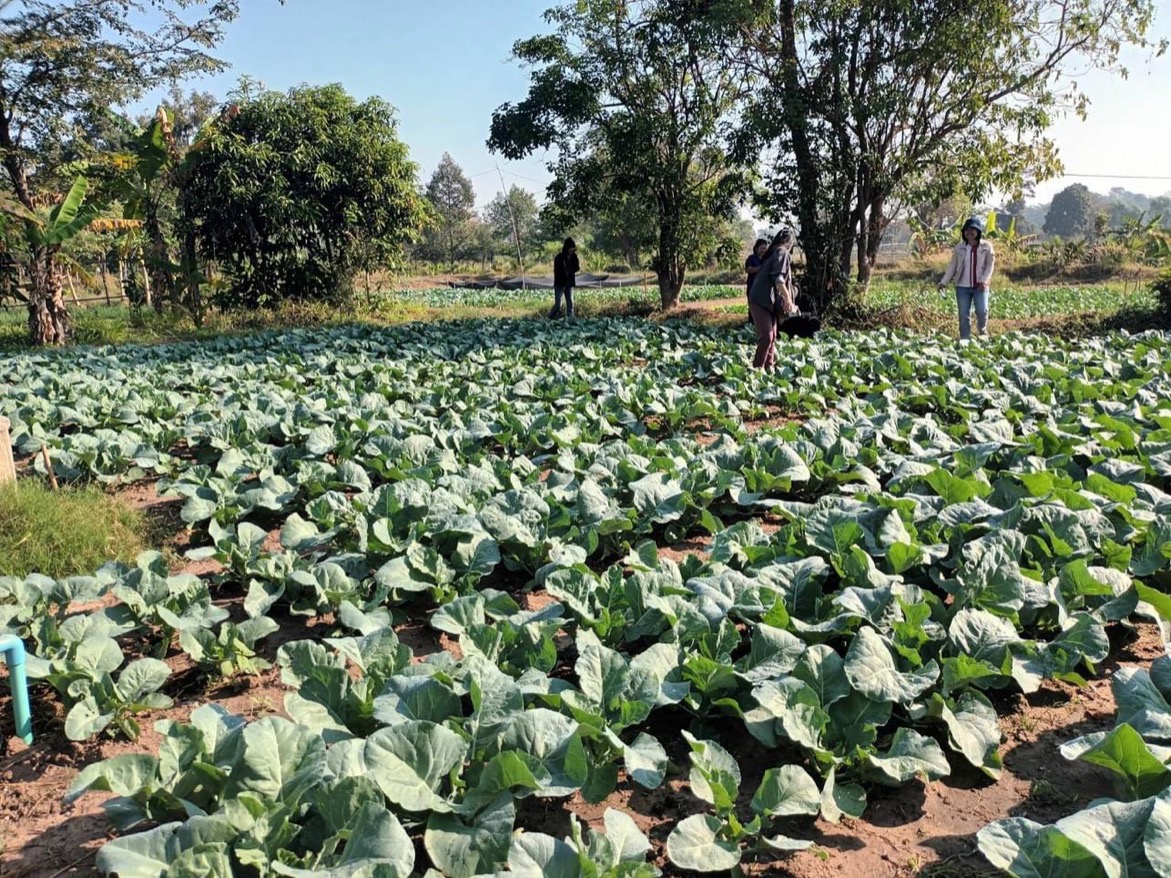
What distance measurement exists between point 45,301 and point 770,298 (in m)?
13.2

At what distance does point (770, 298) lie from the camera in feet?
29.6

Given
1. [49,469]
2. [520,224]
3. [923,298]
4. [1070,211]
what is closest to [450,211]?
[520,224]

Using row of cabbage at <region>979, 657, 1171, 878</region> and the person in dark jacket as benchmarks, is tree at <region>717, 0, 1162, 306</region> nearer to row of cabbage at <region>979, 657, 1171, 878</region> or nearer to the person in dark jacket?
the person in dark jacket

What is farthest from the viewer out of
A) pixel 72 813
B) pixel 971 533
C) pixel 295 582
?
pixel 971 533

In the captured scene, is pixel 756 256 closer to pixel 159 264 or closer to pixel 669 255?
pixel 669 255

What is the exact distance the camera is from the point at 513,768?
197 centimetres

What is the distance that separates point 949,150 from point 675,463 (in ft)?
40.9

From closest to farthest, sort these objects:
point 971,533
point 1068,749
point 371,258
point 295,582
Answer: point 1068,749 < point 295,582 < point 971,533 < point 371,258

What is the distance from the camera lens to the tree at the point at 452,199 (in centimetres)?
5622

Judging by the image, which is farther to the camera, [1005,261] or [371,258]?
[1005,261]

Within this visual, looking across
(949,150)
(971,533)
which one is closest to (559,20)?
(949,150)

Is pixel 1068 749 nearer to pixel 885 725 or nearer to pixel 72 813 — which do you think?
pixel 885 725

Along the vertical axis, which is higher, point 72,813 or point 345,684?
point 345,684

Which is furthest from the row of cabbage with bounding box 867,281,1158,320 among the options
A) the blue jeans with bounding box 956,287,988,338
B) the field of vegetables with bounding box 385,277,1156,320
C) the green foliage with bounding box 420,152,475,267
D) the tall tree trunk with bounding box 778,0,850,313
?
the green foliage with bounding box 420,152,475,267
